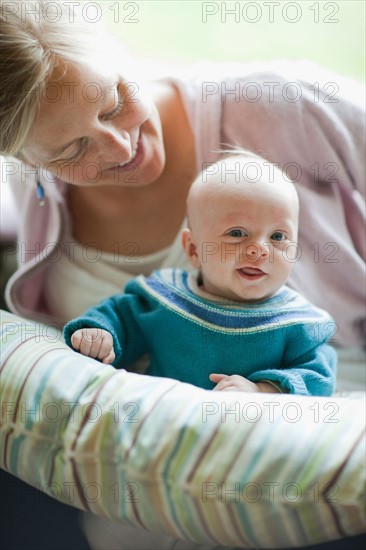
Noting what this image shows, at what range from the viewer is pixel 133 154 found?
3.39 ft

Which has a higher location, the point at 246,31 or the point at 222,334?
the point at 246,31

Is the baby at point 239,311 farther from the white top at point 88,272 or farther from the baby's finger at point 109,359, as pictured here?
the white top at point 88,272

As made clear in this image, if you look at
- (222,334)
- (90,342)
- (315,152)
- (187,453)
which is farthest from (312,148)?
(187,453)

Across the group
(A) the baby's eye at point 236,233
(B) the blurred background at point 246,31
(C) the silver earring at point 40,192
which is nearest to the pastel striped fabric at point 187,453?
(A) the baby's eye at point 236,233

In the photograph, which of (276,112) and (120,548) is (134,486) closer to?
(120,548)

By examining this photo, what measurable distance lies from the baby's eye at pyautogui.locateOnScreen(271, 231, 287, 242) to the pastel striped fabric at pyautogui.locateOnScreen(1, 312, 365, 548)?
24 centimetres

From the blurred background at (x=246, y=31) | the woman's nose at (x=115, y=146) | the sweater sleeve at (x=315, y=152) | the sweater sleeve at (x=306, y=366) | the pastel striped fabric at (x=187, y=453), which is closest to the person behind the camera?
the pastel striped fabric at (x=187, y=453)

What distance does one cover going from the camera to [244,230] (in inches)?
35.9

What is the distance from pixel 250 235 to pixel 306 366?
168mm

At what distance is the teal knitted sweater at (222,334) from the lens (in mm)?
914

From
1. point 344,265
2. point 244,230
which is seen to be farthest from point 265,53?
point 244,230

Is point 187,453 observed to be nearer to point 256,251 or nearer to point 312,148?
point 256,251

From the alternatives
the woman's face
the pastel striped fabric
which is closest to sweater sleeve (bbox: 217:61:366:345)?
the woman's face

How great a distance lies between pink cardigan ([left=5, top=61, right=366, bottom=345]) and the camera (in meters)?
1.09
